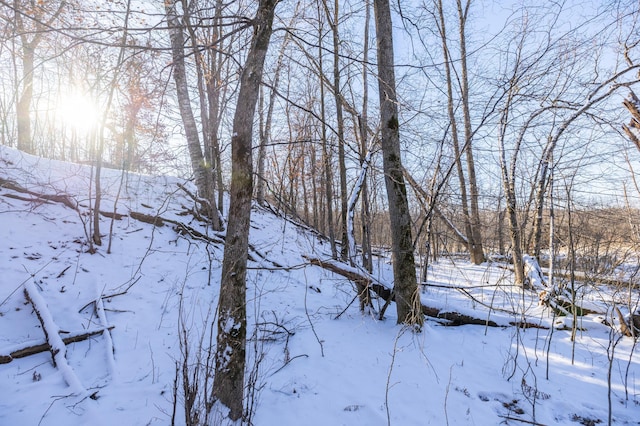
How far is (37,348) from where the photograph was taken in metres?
2.87

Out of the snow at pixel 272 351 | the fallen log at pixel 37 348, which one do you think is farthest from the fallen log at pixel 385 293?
the fallen log at pixel 37 348

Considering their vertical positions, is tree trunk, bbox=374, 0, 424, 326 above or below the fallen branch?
above

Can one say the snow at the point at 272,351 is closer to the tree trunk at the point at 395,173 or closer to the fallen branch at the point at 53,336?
the fallen branch at the point at 53,336

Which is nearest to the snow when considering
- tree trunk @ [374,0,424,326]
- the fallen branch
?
the fallen branch

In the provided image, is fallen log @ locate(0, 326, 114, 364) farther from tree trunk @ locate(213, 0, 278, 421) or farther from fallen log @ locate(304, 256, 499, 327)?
fallen log @ locate(304, 256, 499, 327)

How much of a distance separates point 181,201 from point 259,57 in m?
6.30

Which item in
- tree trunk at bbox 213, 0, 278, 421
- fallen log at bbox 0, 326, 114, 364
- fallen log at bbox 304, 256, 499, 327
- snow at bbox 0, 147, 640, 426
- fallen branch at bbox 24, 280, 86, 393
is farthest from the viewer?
fallen log at bbox 304, 256, 499, 327

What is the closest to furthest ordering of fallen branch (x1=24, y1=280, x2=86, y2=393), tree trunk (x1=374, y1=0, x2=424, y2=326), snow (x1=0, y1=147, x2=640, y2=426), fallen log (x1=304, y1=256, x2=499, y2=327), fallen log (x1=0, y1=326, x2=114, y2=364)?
snow (x1=0, y1=147, x2=640, y2=426) < fallen branch (x1=24, y1=280, x2=86, y2=393) < fallen log (x1=0, y1=326, x2=114, y2=364) < tree trunk (x1=374, y1=0, x2=424, y2=326) < fallen log (x1=304, y1=256, x2=499, y2=327)

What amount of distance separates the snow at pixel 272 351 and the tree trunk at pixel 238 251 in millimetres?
177

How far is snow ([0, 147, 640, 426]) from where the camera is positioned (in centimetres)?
241

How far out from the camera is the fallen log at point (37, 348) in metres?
2.70

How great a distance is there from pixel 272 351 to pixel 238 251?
183 cm

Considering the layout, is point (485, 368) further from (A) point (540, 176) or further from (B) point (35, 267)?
(B) point (35, 267)

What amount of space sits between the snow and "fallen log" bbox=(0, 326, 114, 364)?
46 millimetres
